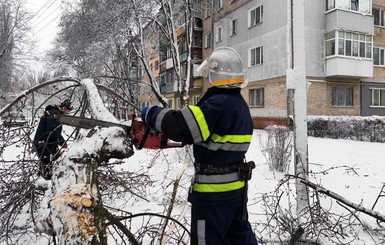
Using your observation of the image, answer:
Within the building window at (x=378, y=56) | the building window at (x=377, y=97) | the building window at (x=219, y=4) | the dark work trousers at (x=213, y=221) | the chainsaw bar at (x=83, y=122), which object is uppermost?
the building window at (x=219, y=4)

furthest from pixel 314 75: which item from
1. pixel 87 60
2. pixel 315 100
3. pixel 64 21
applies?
pixel 64 21

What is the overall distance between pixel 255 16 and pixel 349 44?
17.7 ft

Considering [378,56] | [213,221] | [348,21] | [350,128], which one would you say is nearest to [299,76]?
[213,221]

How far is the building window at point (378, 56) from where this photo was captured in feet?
60.3

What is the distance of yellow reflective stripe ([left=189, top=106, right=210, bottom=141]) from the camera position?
1925 mm

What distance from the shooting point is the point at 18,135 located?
3.46 metres

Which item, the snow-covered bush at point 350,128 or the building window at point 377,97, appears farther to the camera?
the building window at point 377,97

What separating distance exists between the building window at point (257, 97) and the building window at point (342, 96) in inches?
142

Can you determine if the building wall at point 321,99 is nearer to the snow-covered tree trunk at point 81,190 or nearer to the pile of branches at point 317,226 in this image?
the pile of branches at point 317,226

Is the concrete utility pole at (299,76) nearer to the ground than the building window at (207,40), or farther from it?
nearer to the ground

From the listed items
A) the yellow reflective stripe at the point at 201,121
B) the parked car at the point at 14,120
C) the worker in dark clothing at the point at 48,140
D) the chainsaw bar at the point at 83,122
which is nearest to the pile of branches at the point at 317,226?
the yellow reflective stripe at the point at 201,121

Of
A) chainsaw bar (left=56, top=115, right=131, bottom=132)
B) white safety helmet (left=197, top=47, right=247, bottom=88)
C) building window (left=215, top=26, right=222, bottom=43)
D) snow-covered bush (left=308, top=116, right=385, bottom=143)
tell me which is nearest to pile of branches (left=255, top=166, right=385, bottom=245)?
white safety helmet (left=197, top=47, right=247, bottom=88)

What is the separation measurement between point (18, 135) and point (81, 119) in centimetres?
179

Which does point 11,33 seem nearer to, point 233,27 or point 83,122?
point 233,27
